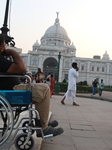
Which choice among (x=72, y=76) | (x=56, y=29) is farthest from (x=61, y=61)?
(x=72, y=76)

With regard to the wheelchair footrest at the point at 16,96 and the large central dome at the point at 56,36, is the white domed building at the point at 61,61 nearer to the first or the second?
the large central dome at the point at 56,36

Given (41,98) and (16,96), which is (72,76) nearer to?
(41,98)

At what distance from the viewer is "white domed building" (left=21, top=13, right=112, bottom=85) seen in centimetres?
5019

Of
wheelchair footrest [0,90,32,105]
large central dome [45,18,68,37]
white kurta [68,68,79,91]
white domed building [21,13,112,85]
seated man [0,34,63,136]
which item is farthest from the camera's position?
large central dome [45,18,68,37]

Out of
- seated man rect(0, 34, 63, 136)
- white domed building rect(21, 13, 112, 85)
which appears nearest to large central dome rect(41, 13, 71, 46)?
white domed building rect(21, 13, 112, 85)

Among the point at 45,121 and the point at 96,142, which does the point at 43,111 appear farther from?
the point at 96,142

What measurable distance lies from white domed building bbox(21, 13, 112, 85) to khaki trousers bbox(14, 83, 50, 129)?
147ft

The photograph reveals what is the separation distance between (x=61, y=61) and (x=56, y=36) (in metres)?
12.5

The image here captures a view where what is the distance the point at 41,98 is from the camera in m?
2.00

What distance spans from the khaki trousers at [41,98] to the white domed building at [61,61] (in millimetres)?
44755

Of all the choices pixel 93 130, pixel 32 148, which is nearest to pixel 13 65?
pixel 32 148

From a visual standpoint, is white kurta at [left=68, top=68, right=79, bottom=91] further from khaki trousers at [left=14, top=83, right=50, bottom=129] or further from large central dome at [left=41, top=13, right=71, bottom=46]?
large central dome at [left=41, top=13, right=71, bottom=46]

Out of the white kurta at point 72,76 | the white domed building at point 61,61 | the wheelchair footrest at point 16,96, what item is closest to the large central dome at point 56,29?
the white domed building at point 61,61

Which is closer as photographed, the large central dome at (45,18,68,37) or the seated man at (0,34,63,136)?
the seated man at (0,34,63,136)
